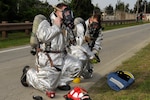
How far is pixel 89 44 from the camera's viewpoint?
7613 millimetres

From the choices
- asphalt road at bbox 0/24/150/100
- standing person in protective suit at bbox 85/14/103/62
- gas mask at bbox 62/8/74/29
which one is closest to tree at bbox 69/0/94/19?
asphalt road at bbox 0/24/150/100

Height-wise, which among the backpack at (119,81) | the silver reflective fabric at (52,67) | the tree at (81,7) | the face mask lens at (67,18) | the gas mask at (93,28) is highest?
the tree at (81,7)

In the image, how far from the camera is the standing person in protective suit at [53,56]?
6.08 metres

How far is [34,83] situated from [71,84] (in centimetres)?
95

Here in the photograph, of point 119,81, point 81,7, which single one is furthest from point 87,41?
point 81,7

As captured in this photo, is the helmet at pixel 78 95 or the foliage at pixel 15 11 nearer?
the helmet at pixel 78 95

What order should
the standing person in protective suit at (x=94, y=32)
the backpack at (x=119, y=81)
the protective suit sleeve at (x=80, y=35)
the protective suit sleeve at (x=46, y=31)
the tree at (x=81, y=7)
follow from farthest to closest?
1. the tree at (x=81, y=7)
2. the standing person in protective suit at (x=94, y=32)
3. the protective suit sleeve at (x=80, y=35)
4. the backpack at (x=119, y=81)
5. the protective suit sleeve at (x=46, y=31)

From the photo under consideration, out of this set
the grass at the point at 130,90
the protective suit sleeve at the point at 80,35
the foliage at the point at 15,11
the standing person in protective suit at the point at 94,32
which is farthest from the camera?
the foliage at the point at 15,11

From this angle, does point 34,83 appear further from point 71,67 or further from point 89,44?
point 89,44

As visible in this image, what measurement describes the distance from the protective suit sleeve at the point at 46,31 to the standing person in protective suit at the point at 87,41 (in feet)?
3.77

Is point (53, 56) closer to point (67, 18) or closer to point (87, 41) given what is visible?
point (67, 18)

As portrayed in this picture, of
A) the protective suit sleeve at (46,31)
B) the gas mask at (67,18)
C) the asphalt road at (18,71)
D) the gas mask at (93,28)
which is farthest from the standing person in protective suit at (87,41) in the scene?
the protective suit sleeve at (46,31)

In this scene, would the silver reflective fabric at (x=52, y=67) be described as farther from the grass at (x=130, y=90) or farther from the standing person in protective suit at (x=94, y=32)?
the standing person in protective suit at (x=94, y=32)

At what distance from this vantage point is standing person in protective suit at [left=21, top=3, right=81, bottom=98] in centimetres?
608
